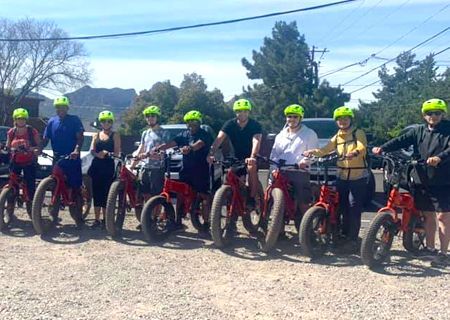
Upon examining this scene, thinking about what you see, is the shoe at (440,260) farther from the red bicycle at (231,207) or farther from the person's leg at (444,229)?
the red bicycle at (231,207)

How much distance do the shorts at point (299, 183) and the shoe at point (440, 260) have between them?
5.77 feet

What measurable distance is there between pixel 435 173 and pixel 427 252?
1.04 meters

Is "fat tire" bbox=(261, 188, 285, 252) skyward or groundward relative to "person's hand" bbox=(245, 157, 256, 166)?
groundward

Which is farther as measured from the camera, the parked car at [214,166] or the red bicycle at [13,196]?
the parked car at [214,166]

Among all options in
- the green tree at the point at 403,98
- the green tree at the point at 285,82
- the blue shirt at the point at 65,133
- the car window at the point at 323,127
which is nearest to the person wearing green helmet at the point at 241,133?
the blue shirt at the point at 65,133

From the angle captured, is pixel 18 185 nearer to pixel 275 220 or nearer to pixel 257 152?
pixel 257 152

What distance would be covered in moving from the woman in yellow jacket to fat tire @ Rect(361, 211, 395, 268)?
592mm

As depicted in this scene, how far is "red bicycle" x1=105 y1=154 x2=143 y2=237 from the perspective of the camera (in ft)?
27.5

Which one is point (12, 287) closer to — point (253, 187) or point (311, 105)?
point (253, 187)

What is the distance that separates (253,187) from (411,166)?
2.09 meters

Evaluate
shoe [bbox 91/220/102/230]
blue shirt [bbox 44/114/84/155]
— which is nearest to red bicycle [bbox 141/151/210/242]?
shoe [bbox 91/220/102/230]

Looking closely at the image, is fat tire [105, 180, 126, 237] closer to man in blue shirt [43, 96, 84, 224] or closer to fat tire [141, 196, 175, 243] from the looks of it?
fat tire [141, 196, 175, 243]

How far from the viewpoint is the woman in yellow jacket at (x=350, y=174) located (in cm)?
746

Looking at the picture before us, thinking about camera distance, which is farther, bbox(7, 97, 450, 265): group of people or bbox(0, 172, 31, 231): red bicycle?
bbox(0, 172, 31, 231): red bicycle
